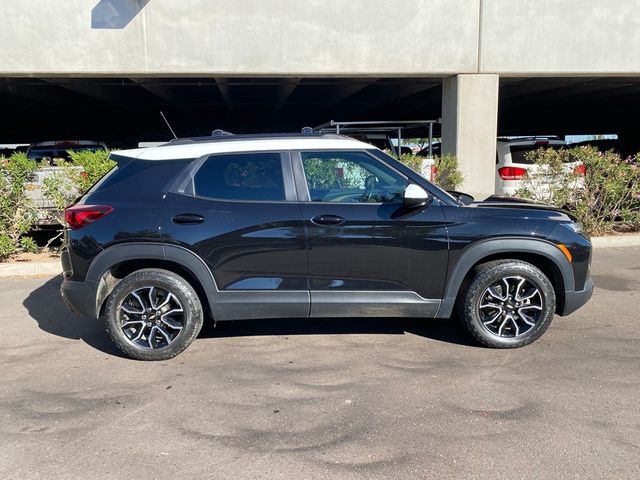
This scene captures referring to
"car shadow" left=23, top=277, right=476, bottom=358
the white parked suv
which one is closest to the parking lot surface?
"car shadow" left=23, top=277, right=476, bottom=358

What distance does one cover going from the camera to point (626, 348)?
14.2 ft

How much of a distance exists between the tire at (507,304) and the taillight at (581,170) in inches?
196

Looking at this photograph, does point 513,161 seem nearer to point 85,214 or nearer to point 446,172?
point 446,172

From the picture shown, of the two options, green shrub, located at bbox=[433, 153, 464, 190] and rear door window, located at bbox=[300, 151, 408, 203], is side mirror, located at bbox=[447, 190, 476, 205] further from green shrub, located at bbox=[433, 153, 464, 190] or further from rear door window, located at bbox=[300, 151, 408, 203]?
green shrub, located at bbox=[433, 153, 464, 190]

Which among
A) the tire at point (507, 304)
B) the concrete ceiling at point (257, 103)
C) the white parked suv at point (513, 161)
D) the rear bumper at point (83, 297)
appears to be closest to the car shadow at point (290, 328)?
the tire at point (507, 304)

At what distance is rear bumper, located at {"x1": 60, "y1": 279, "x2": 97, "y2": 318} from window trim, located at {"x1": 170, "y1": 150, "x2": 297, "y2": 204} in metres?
1.07

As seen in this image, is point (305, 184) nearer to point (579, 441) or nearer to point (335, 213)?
point (335, 213)

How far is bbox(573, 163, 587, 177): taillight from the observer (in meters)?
8.40

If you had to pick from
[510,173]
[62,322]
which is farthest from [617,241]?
[62,322]

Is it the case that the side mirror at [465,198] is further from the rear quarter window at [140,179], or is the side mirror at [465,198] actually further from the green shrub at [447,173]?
the green shrub at [447,173]

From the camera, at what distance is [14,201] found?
7.47 metres
